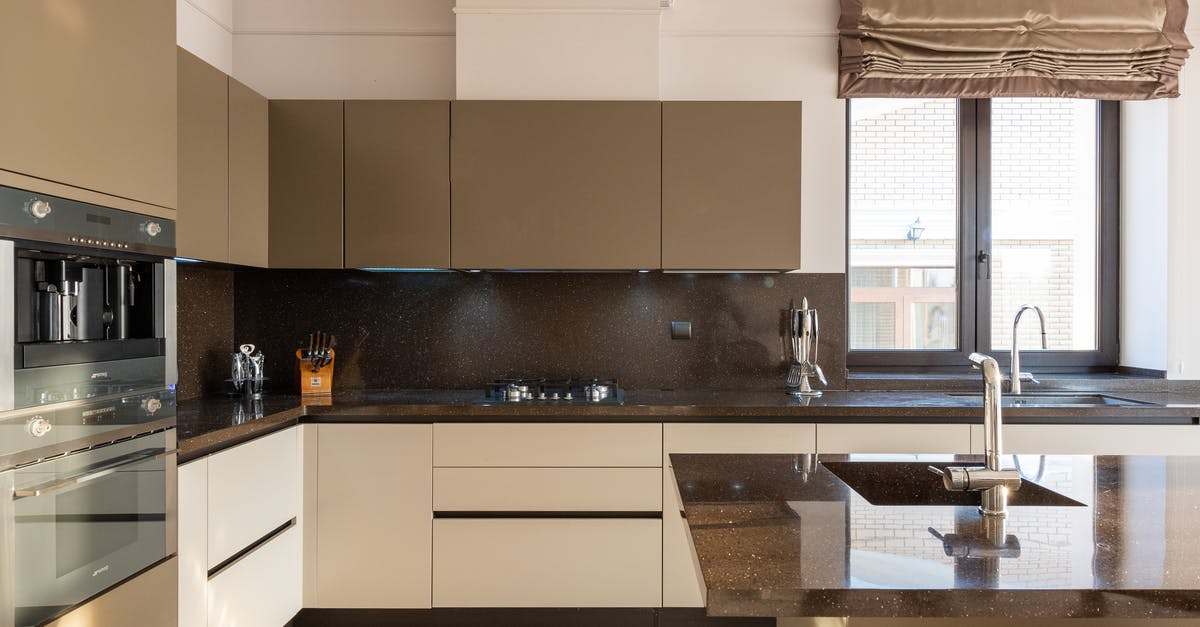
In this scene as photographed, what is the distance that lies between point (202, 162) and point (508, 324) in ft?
4.39

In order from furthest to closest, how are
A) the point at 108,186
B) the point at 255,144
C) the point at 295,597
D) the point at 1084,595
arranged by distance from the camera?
1. the point at 255,144
2. the point at 295,597
3. the point at 108,186
4. the point at 1084,595

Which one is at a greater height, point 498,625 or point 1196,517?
point 1196,517

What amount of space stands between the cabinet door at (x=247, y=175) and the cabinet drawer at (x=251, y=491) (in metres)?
0.71

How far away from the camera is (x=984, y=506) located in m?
1.19

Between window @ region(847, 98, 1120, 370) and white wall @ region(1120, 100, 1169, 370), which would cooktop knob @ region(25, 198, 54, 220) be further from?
white wall @ region(1120, 100, 1169, 370)

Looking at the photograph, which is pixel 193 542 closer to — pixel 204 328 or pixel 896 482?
pixel 204 328

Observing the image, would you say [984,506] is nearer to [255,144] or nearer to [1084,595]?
[1084,595]

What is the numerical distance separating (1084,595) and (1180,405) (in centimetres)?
245

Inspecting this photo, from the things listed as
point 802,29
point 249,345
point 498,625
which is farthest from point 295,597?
point 802,29

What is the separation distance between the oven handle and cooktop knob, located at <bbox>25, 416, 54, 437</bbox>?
0.09m

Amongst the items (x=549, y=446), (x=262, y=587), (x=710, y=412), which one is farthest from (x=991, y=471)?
(x=262, y=587)

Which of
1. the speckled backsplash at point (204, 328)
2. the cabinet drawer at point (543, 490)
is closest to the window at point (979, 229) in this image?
the cabinet drawer at point (543, 490)

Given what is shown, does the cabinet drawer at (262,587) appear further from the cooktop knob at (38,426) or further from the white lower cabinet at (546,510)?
the cooktop knob at (38,426)

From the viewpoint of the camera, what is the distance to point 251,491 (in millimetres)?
2293
